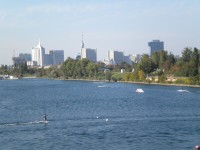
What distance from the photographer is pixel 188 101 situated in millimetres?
49406

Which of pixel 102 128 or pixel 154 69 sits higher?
pixel 154 69

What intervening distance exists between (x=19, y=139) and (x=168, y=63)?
75001mm

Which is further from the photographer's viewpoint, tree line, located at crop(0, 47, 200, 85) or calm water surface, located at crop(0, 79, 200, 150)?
tree line, located at crop(0, 47, 200, 85)

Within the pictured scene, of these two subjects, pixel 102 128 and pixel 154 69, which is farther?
pixel 154 69

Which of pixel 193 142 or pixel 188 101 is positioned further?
pixel 188 101

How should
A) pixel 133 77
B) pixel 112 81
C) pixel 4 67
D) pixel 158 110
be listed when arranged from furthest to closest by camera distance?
pixel 4 67 → pixel 112 81 → pixel 133 77 → pixel 158 110

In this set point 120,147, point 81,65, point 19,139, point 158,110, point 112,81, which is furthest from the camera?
point 81,65

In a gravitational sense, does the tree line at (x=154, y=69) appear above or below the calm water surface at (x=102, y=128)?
above

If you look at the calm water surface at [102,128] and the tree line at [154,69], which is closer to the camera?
the calm water surface at [102,128]

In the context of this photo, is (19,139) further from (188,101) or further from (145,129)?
(188,101)

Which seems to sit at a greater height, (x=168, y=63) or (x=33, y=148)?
(x=168, y=63)

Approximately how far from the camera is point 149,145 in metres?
24.8

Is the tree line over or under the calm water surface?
over

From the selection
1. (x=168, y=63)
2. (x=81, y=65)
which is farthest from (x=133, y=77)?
(x=81, y=65)
